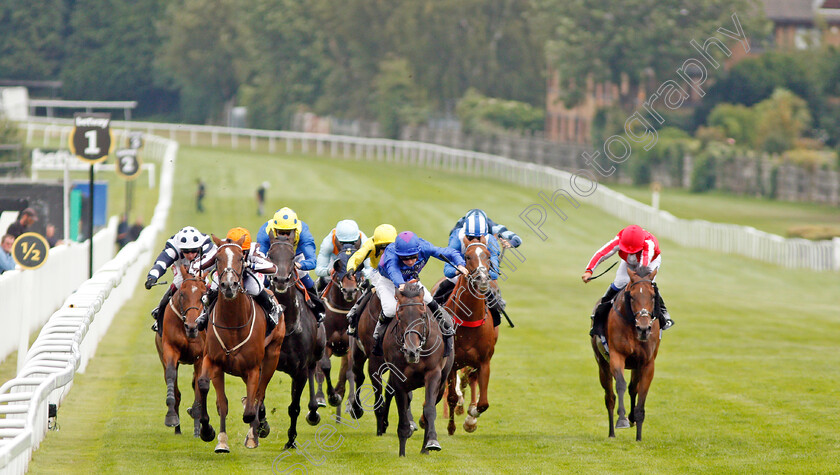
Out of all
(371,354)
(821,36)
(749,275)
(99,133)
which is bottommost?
(749,275)

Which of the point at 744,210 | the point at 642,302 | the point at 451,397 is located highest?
the point at 642,302

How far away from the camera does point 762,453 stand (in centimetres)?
1112

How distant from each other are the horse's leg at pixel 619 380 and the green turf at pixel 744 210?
29.8 meters

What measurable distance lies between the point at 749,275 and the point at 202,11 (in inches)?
2287

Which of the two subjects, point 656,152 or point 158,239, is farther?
point 656,152

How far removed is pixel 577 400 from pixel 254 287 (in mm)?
4922

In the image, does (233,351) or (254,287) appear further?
(254,287)

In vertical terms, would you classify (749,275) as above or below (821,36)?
below

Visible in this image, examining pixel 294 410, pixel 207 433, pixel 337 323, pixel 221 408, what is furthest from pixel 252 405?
pixel 337 323

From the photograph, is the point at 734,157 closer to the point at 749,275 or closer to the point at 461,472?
the point at 749,275

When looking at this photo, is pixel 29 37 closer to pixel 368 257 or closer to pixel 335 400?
pixel 335 400

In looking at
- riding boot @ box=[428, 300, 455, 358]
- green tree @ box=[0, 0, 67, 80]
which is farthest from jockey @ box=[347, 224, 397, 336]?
green tree @ box=[0, 0, 67, 80]

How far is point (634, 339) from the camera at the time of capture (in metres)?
11.8

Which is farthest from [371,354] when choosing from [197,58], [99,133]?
[197,58]
